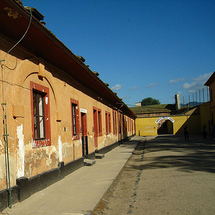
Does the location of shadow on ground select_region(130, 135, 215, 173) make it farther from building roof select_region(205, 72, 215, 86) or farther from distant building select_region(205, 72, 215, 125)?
distant building select_region(205, 72, 215, 125)

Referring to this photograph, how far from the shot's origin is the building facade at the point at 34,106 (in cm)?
525

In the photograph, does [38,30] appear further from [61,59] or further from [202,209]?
[202,209]

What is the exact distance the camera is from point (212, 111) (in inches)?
1224

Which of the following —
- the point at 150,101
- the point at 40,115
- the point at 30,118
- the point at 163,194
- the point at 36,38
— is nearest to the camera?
the point at 163,194

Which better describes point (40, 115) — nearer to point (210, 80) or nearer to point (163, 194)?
point (163, 194)

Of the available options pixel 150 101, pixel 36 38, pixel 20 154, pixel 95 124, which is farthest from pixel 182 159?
pixel 150 101

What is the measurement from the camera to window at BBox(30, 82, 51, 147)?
667 cm

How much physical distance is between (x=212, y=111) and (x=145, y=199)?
91.8 feet

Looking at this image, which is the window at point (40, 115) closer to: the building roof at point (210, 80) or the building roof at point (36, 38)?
the building roof at point (36, 38)

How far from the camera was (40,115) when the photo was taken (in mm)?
7168

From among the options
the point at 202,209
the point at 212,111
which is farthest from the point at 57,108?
the point at 212,111

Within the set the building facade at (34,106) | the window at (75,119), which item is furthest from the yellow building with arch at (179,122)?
the building facade at (34,106)

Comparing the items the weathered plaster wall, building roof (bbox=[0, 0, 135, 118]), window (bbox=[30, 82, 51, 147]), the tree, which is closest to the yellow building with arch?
the weathered plaster wall

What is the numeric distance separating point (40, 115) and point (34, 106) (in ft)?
1.33
